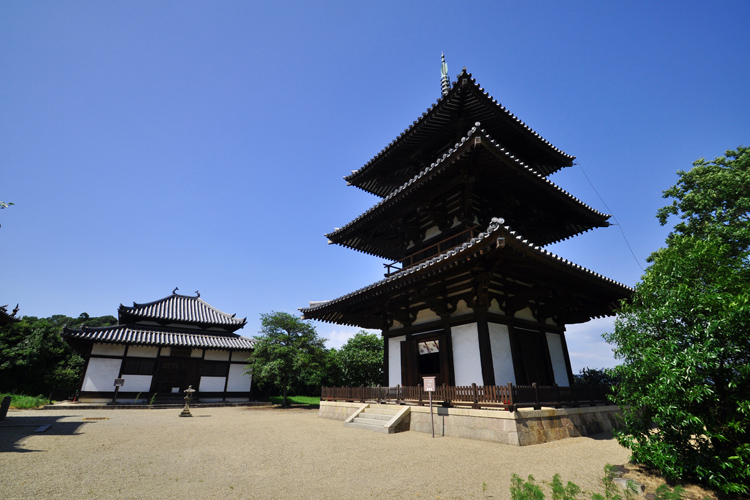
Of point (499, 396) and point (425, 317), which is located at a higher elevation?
point (425, 317)

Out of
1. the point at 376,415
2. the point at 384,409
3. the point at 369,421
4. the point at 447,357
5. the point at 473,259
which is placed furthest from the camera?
the point at 384,409

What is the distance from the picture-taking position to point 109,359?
2322 cm

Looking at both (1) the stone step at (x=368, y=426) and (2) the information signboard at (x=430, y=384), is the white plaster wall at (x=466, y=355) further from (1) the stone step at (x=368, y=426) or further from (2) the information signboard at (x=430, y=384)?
(1) the stone step at (x=368, y=426)

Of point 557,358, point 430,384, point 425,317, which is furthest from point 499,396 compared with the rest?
point 557,358

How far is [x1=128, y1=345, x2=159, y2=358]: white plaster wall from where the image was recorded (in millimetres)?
24000

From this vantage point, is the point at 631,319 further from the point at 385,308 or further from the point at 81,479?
the point at 81,479

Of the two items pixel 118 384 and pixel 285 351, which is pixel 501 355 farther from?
pixel 118 384

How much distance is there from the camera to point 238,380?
89.1ft

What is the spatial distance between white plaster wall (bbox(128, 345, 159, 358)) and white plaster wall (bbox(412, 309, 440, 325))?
74.3 ft

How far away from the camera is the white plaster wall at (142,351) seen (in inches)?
945

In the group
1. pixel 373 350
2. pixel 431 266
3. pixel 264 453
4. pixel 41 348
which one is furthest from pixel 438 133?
pixel 41 348

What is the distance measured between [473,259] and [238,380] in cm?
2556

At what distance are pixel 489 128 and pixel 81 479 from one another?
1444 cm

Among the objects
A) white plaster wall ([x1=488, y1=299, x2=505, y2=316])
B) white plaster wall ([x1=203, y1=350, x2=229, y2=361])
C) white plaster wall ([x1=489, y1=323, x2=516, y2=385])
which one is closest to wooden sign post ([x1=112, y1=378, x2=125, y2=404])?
white plaster wall ([x1=203, y1=350, x2=229, y2=361])
